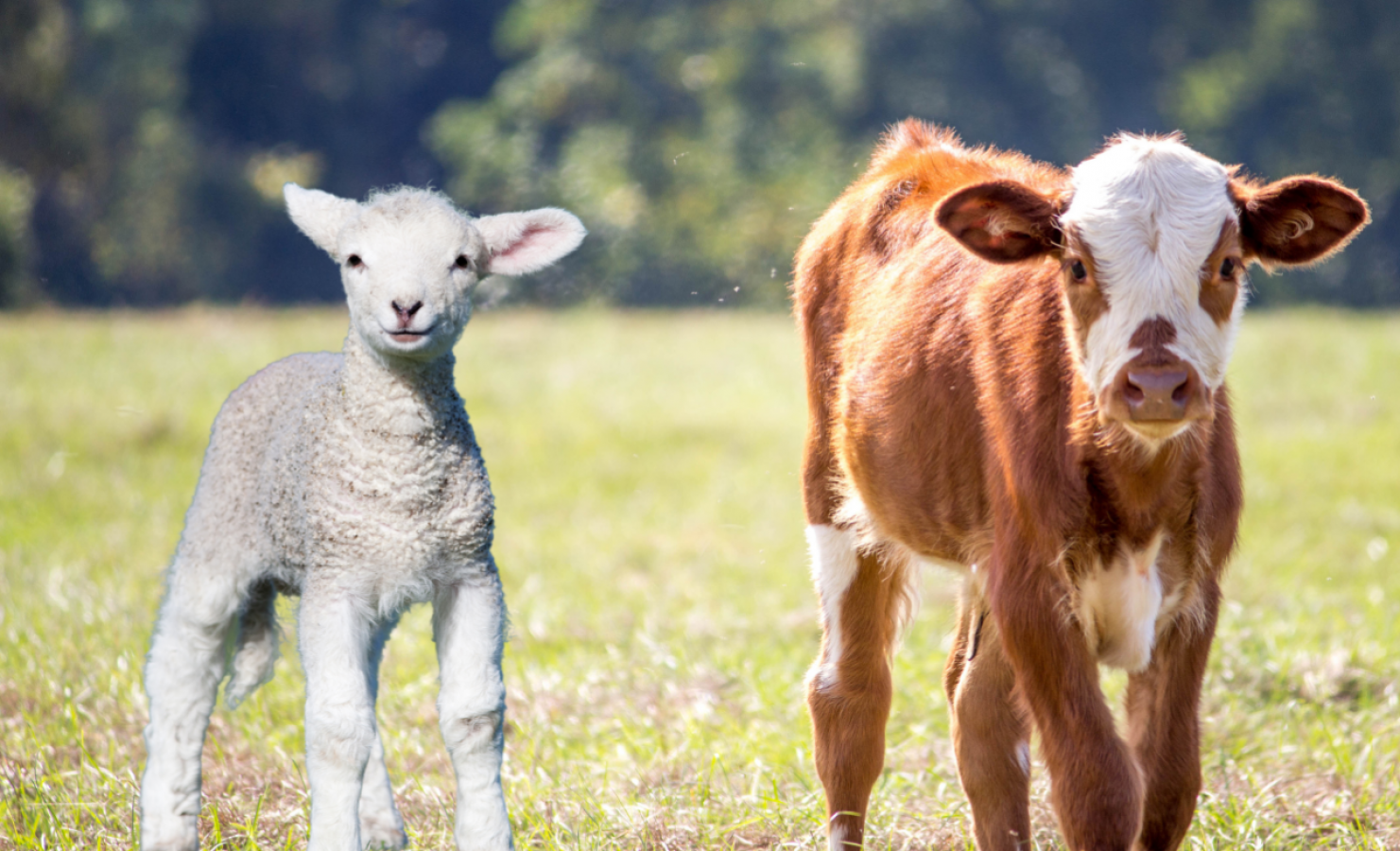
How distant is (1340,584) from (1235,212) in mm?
5307

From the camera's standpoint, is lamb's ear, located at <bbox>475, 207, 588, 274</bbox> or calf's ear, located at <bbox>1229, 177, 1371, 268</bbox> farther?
calf's ear, located at <bbox>1229, 177, 1371, 268</bbox>

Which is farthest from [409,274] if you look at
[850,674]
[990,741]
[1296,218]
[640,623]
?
[640,623]

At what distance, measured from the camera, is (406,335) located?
8.75 ft

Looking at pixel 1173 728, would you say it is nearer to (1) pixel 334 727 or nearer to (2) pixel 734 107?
(1) pixel 334 727

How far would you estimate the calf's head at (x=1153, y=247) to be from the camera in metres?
2.70

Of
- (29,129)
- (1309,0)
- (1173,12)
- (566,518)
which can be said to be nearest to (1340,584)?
(566,518)

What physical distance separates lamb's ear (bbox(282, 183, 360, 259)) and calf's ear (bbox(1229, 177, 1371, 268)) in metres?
1.80

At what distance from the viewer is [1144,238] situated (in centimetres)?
281

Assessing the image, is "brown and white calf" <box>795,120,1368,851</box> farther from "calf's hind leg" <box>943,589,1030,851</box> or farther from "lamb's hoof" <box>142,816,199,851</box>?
"lamb's hoof" <box>142,816,199,851</box>

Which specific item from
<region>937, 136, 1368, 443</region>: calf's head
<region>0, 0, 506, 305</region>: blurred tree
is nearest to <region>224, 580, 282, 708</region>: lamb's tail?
<region>937, 136, 1368, 443</region>: calf's head

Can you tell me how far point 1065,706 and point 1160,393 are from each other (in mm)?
663

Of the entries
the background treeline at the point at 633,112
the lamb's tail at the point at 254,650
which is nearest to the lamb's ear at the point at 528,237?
the lamb's tail at the point at 254,650

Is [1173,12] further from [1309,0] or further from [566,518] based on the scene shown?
[566,518]

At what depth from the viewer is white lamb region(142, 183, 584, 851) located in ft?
8.68
